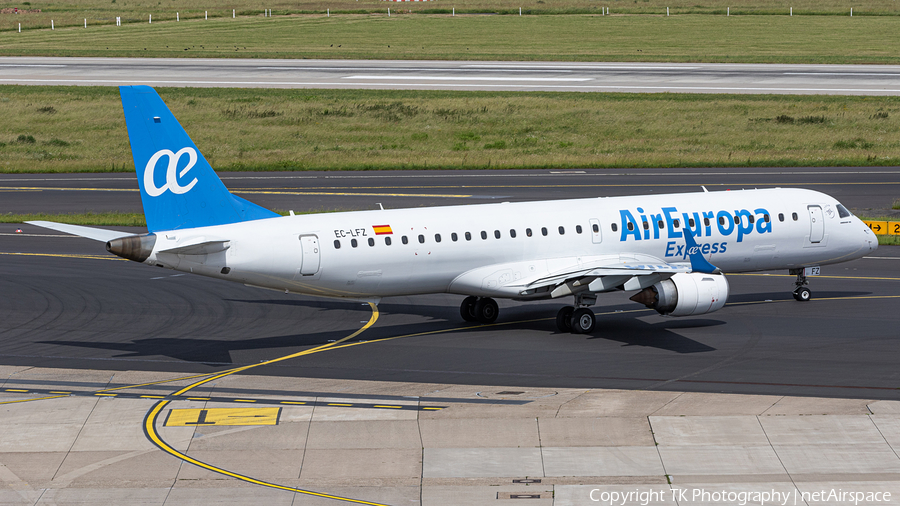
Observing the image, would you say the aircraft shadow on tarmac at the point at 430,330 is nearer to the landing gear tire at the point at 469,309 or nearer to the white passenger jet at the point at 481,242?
the landing gear tire at the point at 469,309

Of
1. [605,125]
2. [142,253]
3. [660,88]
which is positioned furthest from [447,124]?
[142,253]

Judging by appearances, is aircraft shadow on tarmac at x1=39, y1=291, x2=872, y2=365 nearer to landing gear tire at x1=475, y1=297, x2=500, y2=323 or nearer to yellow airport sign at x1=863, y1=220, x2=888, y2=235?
landing gear tire at x1=475, y1=297, x2=500, y2=323

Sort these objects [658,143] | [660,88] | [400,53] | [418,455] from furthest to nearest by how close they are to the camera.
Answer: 1. [400,53]
2. [660,88]
3. [658,143]
4. [418,455]

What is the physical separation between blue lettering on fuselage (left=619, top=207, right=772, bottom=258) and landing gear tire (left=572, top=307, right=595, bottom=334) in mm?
3065

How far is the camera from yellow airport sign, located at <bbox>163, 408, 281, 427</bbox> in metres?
25.8

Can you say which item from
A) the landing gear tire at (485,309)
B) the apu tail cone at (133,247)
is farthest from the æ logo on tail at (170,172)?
the landing gear tire at (485,309)

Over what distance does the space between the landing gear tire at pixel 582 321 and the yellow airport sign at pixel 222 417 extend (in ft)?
39.3

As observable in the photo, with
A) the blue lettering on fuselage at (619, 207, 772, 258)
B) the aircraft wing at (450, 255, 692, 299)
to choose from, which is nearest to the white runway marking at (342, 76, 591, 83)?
the blue lettering on fuselage at (619, 207, 772, 258)

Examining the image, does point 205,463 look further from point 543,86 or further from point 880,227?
point 543,86

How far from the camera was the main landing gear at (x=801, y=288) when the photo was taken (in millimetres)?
39750

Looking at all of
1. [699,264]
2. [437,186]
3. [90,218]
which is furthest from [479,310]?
[437,186]

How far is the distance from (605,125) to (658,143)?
686 cm

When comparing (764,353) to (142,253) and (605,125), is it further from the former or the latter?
(605,125)

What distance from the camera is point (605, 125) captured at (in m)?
89.2
